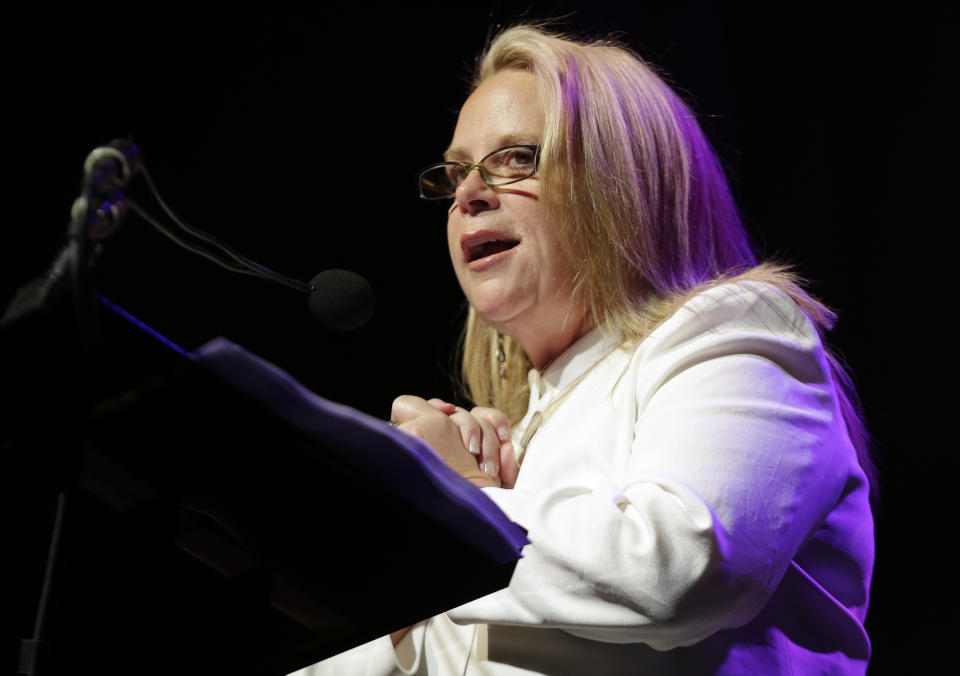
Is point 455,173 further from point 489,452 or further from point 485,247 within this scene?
point 489,452

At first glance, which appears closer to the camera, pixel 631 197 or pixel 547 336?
pixel 631 197

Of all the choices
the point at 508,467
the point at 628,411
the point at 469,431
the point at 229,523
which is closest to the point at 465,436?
the point at 469,431

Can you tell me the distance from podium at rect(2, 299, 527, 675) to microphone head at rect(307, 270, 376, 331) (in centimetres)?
36

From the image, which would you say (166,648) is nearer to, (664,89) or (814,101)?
(664,89)

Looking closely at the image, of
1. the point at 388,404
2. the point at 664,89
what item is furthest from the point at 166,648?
the point at 388,404

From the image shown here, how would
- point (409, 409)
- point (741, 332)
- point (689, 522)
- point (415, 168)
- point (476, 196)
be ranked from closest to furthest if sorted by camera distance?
point (689, 522)
point (741, 332)
point (409, 409)
point (476, 196)
point (415, 168)

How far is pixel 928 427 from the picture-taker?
244cm

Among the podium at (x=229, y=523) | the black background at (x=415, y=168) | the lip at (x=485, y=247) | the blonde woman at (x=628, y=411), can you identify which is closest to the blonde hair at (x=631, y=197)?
the blonde woman at (x=628, y=411)

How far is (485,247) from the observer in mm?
1987

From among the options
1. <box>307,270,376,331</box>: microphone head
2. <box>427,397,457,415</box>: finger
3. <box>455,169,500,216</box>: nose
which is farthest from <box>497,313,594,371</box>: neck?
<box>307,270,376,331</box>: microphone head

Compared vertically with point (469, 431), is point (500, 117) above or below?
above

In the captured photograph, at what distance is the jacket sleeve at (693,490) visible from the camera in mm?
1199

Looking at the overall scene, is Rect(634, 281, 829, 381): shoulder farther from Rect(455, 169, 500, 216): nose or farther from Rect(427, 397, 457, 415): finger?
Rect(455, 169, 500, 216): nose

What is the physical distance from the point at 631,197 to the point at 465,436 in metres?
0.61
